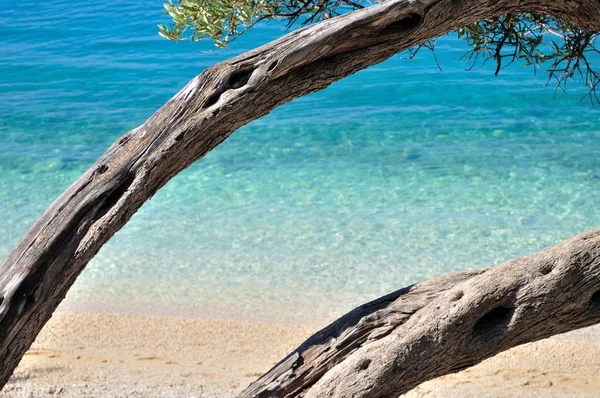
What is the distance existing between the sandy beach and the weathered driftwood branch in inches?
111

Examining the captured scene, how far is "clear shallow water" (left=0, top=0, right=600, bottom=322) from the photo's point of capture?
7.89m

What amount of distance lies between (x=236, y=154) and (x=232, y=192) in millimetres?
1697

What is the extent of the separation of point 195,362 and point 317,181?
4.50m

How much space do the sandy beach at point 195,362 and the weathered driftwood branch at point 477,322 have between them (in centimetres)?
282

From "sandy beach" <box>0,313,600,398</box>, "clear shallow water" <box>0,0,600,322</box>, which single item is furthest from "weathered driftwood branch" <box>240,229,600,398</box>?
"clear shallow water" <box>0,0,600,322</box>

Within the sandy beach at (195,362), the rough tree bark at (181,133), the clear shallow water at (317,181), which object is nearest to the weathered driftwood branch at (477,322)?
the rough tree bark at (181,133)

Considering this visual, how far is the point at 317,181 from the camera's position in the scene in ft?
34.1

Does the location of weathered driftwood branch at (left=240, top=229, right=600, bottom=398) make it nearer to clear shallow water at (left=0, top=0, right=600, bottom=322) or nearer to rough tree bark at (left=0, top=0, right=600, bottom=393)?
rough tree bark at (left=0, top=0, right=600, bottom=393)

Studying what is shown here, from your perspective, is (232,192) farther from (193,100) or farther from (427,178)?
(193,100)

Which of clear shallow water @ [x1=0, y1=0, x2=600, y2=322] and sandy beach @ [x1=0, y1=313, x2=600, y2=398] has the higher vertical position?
clear shallow water @ [x1=0, y1=0, x2=600, y2=322]

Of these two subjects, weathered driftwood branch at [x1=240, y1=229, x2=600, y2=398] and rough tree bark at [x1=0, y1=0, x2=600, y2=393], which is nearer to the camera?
rough tree bark at [x1=0, y1=0, x2=600, y2=393]

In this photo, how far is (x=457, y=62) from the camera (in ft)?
53.5

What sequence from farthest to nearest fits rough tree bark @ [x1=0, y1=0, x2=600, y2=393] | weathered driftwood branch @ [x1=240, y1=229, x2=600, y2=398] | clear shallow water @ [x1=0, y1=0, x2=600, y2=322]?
clear shallow water @ [x1=0, y1=0, x2=600, y2=322]
weathered driftwood branch @ [x1=240, y1=229, x2=600, y2=398]
rough tree bark @ [x1=0, y1=0, x2=600, y2=393]

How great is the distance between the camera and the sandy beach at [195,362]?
5.46m
